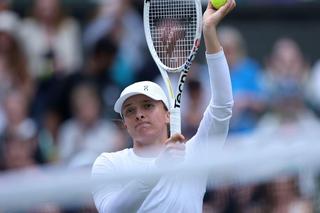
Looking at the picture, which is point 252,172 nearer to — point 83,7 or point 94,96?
point 94,96

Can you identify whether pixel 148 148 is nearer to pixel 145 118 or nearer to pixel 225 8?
pixel 145 118

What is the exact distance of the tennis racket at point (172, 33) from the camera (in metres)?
6.65

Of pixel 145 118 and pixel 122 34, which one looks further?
pixel 122 34

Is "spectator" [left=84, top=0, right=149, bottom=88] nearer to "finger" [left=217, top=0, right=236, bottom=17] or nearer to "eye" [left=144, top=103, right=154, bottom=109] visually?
"eye" [left=144, top=103, right=154, bottom=109]

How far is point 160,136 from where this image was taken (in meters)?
6.45

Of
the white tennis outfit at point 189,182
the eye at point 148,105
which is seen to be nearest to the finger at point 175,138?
the white tennis outfit at point 189,182

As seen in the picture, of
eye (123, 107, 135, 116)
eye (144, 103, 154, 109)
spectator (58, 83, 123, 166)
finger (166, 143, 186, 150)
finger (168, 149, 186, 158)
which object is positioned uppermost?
eye (144, 103, 154, 109)

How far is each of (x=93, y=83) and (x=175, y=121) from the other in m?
5.36

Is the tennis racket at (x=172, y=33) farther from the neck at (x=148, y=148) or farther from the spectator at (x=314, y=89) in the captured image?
the spectator at (x=314, y=89)

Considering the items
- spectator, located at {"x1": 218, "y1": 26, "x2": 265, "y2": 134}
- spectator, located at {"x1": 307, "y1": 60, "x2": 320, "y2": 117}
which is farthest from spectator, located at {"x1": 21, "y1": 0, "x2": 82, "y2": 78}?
spectator, located at {"x1": 307, "y1": 60, "x2": 320, "y2": 117}

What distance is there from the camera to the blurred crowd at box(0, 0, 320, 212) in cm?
1086

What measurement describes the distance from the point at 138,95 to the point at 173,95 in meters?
0.18

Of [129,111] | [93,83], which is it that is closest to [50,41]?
[93,83]

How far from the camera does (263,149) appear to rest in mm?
5656
